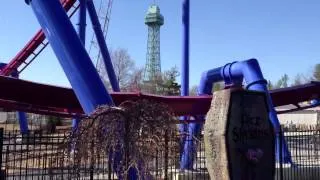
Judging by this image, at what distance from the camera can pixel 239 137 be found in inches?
339

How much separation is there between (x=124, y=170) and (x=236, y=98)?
97.0 inches

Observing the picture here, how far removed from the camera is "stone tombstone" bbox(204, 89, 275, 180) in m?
8.51

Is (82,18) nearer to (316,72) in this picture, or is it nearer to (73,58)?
(73,58)

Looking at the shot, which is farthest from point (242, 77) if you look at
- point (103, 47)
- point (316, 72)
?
point (316, 72)

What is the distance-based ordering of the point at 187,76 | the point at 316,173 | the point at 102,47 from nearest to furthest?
the point at 316,173 < the point at 187,76 < the point at 102,47

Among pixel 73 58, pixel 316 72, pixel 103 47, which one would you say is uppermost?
pixel 316 72

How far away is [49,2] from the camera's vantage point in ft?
34.2

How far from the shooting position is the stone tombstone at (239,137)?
8.51 meters

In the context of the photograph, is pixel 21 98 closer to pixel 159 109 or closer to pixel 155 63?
pixel 159 109

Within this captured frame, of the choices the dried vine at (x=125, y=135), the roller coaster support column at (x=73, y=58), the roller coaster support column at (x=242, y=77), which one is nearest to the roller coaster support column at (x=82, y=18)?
the roller coaster support column at (x=242, y=77)

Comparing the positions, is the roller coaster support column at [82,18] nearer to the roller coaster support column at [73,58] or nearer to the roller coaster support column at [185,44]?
the roller coaster support column at [185,44]

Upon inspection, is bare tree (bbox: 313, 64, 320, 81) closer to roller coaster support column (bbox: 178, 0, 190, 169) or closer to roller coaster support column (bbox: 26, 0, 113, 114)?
roller coaster support column (bbox: 178, 0, 190, 169)

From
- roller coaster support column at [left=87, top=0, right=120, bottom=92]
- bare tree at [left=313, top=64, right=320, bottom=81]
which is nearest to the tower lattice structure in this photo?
bare tree at [left=313, top=64, right=320, bottom=81]

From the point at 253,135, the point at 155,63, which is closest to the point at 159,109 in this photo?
the point at 253,135
